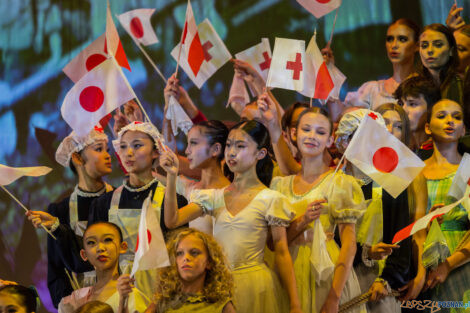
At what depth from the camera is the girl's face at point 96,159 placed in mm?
4391

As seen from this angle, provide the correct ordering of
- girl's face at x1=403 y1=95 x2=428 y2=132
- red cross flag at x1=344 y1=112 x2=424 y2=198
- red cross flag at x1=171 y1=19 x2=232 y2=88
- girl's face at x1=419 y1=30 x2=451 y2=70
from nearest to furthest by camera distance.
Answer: red cross flag at x1=344 y1=112 x2=424 y2=198 → girl's face at x1=403 y1=95 x2=428 y2=132 → girl's face at x1=419 y1=30 x2=451 y2=70 → red cross flag at x1=171 y1=19 x2=232 y2=88

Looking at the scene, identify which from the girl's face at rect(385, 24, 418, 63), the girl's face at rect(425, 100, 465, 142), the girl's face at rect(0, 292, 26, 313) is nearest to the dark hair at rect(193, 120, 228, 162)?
the girl's face at rect(425, 100, 465, 142)

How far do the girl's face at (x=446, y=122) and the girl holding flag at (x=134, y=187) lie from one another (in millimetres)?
1251

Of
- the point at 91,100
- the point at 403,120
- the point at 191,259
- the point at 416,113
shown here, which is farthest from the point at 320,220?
the point at 91,100

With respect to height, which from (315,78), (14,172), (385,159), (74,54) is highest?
(74,54)

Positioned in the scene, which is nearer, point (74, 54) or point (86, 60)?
point (86, 60)

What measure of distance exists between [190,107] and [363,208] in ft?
4.80

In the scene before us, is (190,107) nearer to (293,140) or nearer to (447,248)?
(293,140)

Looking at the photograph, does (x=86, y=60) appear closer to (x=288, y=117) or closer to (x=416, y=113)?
(x=288, y=117)

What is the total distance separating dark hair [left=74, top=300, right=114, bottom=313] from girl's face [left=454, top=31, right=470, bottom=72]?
239 centimetres

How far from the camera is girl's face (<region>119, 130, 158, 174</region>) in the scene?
3855 millimetres

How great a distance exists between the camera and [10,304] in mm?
3387

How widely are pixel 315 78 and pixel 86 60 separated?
1.31 meters

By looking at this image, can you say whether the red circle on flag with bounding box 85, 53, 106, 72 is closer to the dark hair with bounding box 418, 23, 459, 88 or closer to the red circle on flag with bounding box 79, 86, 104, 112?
the red circle on flag with bounding box 79, 86, 104, 112
